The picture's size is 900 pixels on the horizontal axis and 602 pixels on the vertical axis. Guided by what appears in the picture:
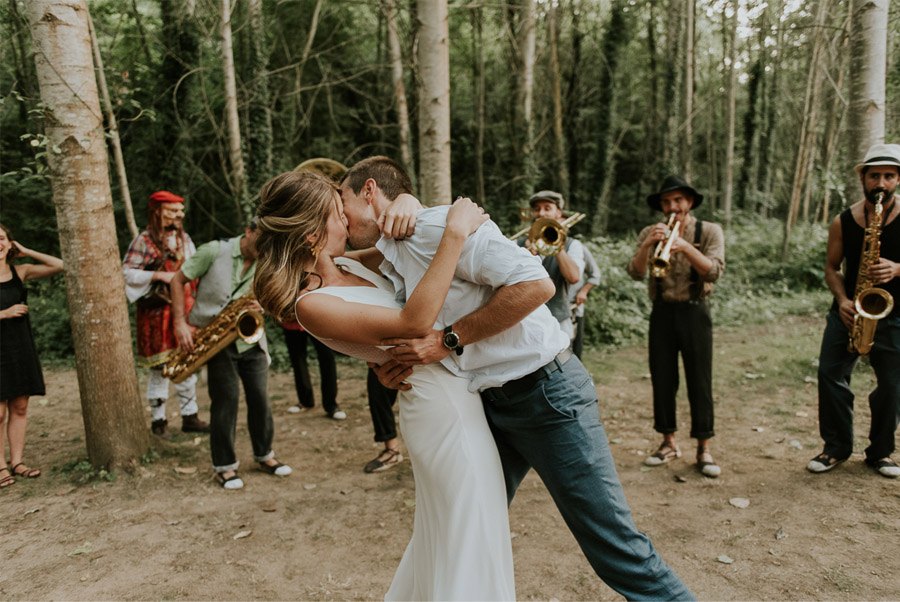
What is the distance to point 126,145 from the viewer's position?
48.8ft

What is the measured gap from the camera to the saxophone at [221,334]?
4711 mm

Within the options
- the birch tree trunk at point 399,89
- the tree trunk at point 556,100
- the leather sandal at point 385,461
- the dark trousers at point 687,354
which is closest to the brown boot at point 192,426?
the leather sandal at point 385,461

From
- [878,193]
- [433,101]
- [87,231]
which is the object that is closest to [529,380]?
[878,193]

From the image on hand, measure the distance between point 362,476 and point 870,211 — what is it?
445cm

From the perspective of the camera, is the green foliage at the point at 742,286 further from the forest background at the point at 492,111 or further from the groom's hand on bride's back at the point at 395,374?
the groom's hand on bride's back at the point at 395,374

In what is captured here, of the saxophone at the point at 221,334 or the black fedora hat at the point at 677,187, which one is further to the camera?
the black fedora hat at the point at 677,187

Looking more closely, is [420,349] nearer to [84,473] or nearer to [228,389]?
[228,389]

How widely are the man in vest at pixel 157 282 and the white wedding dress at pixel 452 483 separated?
4.14 m

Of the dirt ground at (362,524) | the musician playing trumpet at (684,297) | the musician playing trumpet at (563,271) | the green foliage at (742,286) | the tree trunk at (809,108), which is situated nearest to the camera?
the dirt ground at (362,524)

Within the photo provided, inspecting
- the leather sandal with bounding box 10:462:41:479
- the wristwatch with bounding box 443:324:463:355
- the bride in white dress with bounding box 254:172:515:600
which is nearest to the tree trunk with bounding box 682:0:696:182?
the bride in white dress with bounding box 254:172:515:600

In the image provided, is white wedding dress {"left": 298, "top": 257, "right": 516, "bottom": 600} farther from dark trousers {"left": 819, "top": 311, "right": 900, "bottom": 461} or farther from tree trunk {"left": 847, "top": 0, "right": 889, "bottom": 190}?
tree trunk {"left": 847, "top": 0, "right": 889, "bottom": 190}

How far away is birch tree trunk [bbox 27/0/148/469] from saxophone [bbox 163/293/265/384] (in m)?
0.42

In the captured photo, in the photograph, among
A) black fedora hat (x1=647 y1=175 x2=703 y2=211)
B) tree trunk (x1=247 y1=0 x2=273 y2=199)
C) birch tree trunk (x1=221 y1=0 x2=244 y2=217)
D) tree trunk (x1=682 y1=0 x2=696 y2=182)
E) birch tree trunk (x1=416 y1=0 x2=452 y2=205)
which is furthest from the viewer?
tree trunk (x1=682 y1=0 x2=696 y2=182)

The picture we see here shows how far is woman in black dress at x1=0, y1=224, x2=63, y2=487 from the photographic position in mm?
4938
